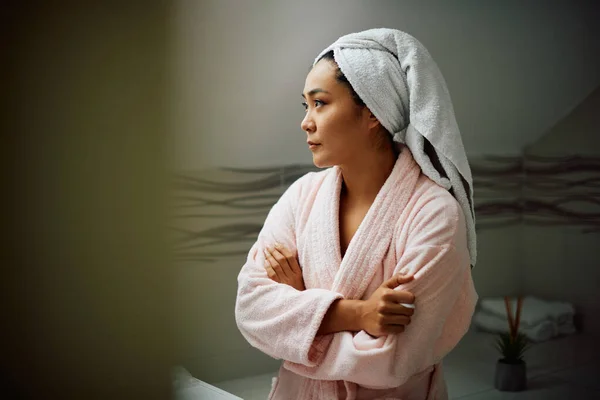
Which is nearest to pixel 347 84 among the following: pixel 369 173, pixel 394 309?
pixel 369 173

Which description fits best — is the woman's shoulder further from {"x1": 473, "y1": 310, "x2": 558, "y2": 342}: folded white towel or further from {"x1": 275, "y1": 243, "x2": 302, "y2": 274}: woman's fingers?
{"x1": 473, "y1": 310, "x2": 558, "y2": 342}: folded white towel

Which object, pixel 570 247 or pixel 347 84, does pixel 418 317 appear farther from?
pixel 570 247

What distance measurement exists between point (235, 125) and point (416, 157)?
2.09 feet

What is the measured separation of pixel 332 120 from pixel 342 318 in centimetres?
37

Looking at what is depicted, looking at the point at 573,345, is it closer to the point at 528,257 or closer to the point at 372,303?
the point at 528,257

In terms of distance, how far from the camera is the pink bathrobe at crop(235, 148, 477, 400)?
1136mm

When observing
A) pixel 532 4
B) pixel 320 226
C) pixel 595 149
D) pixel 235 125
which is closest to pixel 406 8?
pixel 532 4

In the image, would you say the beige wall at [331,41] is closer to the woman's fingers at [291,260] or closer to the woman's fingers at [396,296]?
the woman's fingers at [291,260]

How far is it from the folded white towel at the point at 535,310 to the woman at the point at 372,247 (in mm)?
868

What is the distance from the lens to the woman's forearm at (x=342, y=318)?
1154 millimetres

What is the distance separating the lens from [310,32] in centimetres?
170

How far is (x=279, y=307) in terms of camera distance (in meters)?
1.20

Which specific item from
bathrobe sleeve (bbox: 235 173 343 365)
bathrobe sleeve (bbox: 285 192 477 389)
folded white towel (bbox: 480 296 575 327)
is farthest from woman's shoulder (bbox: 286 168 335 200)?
folded white towel (bbox: 480 296 575 327)

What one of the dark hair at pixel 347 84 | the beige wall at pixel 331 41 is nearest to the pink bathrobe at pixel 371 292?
the dark hair at pixel 347 84
